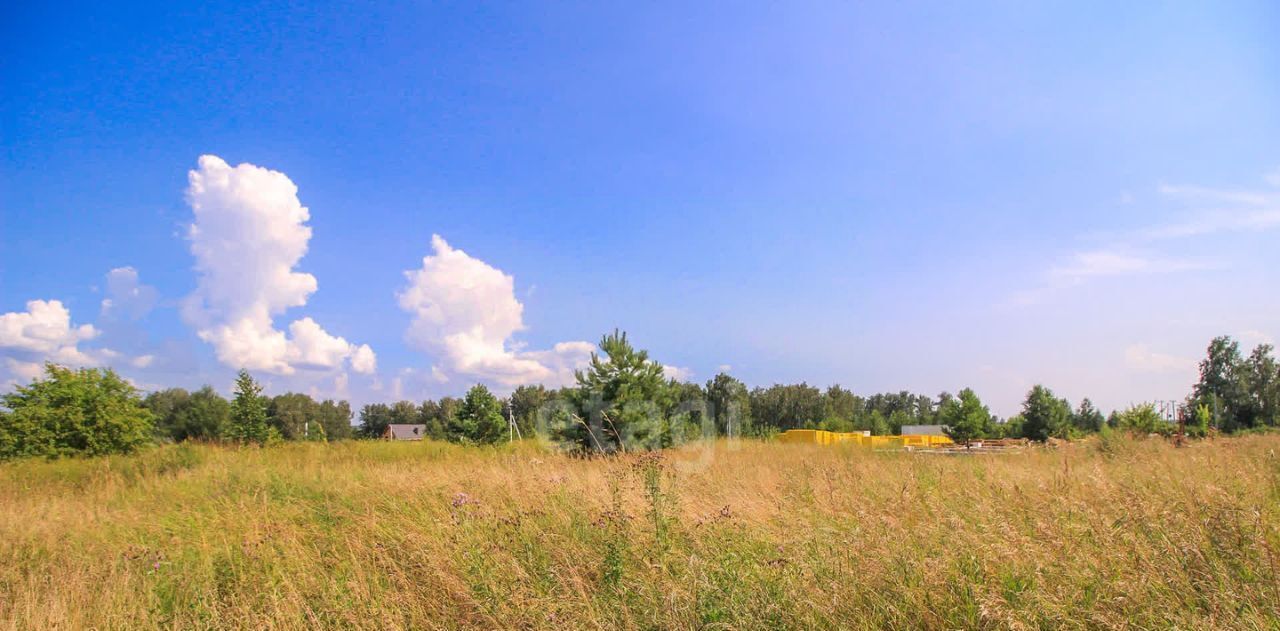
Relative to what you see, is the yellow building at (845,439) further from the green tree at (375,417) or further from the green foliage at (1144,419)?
the green tree at (375,417)

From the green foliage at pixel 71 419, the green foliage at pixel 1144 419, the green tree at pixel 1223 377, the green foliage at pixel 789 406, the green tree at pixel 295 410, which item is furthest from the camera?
the green tree at pixel 295 410

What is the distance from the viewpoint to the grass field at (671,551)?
9.80 feet

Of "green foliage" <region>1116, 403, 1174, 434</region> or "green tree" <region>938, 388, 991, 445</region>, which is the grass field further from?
"green tree" <region>938, 388, 991, 445</region>

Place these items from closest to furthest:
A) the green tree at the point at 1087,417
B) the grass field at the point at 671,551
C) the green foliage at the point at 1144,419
→ the grass field at the point at 671,551 → the green foliage at the point at 1144,419 → the green tree at the point at 1087,417

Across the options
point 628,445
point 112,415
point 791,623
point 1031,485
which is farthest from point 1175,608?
point 112,415

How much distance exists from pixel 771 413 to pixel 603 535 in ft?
266

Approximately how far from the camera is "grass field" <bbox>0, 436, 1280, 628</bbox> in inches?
118

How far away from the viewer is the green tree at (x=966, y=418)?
34.2m

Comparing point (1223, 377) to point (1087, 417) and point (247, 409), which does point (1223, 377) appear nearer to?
point (1087, 417)

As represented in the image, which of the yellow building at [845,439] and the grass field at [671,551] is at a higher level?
the grass field at [671,551]

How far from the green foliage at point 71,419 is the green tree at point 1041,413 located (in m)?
38.1

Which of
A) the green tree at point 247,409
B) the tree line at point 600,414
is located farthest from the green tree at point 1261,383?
the green tree at point 247,409

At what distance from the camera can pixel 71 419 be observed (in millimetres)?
12328

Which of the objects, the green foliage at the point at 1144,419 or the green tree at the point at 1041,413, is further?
the green tree at the point at 1041,413
